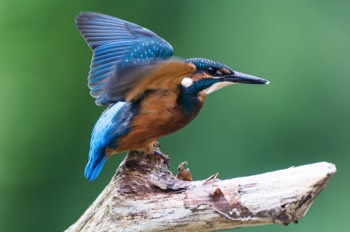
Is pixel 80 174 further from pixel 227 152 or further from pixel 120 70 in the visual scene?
pixel 120 70

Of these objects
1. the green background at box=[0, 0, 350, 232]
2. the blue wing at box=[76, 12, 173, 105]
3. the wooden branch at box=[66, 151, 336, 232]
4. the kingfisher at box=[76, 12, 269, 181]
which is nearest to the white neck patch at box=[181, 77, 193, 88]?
the kingfisher at box=[76, 12, 269, 181]

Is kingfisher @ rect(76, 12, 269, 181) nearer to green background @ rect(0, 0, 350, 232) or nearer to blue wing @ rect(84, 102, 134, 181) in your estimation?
blue wing @ rect(84, 102, 134, 181)

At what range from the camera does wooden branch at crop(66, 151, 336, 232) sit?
223 centimetres

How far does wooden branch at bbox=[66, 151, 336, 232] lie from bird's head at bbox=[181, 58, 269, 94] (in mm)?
292

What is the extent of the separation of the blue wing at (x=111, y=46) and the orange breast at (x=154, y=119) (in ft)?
0.40

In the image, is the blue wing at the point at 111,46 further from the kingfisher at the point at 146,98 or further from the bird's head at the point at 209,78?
the bird's head at the point at 209,78

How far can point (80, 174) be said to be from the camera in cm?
462

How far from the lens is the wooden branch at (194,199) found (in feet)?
7.32

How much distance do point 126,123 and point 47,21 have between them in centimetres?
215

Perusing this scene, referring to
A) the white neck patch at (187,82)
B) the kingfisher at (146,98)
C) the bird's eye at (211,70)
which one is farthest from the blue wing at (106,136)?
the bird's eye at (211,70)

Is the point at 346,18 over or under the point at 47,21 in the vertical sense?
over

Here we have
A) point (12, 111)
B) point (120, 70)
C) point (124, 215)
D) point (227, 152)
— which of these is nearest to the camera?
point (120, 70)

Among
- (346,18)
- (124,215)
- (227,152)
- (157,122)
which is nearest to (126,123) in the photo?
(157,122)

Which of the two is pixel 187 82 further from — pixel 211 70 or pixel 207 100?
pixel 207 100
